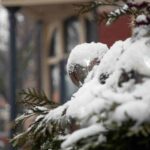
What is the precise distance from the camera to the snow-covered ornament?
7.95ft

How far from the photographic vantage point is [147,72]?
6.17 ft

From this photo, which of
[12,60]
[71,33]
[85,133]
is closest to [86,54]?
[85,133]

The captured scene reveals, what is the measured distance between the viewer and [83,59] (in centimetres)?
247

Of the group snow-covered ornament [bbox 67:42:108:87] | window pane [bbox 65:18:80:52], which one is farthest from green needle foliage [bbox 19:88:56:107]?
window pane [bbox 65:18:80:52]

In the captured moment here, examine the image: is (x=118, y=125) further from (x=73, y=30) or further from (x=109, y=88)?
(x=73, y=30)

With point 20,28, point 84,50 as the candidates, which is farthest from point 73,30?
point 20,28

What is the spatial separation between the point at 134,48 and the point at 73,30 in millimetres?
12080

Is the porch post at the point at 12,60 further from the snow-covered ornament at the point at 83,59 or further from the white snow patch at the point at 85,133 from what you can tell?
the white snow patch at the point at 85,133

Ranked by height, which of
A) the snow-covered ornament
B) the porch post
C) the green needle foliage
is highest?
the porch post

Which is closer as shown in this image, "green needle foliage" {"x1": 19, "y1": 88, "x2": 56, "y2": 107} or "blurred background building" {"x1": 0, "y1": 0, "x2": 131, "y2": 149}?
"green needle foliage" {"x1": 19, "y1": 88, "x2": 56, "y2": 107}

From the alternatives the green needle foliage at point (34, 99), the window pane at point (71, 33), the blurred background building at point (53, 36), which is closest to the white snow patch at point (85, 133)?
the green needle foliage at point (34, 99)

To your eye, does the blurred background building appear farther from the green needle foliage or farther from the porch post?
the green needle foliage

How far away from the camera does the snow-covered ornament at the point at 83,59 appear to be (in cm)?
242

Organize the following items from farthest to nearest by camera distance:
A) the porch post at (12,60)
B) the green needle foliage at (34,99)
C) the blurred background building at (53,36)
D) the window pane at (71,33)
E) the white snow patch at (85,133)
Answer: the window pane at (71,33) < the blurred background building at (53,36) < the porch post at (12,60) < the green needle foliage at (34,99) < the white snow patch at (85,133)
